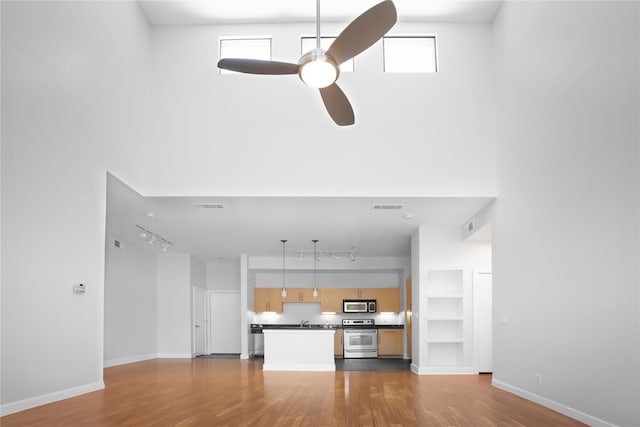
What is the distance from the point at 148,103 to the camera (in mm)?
7703

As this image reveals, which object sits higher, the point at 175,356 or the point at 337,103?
the point at 337,103

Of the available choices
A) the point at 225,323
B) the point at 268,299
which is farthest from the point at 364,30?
the point at 225,323

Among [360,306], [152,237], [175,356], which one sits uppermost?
[152,237]

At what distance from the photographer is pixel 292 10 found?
7680 mm

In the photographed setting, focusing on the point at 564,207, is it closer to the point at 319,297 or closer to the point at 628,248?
the point at 628,248

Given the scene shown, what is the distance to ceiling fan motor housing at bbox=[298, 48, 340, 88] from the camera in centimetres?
401

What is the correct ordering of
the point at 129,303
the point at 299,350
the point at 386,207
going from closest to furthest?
the point at 386,207 < the point at 299,350 < the point at 129,303

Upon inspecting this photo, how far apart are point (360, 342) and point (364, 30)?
36.0 ft

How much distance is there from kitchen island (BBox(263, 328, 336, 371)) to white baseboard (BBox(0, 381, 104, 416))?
160 inches

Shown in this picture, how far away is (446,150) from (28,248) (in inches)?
203

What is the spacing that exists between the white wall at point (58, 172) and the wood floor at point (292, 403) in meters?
0.46

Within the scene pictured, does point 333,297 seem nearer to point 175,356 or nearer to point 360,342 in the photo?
point 360,342

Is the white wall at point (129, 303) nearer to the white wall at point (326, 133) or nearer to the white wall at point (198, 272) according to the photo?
the white wall at point (198, 272)

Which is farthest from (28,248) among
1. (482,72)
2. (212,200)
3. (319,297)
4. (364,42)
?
(319,297)
